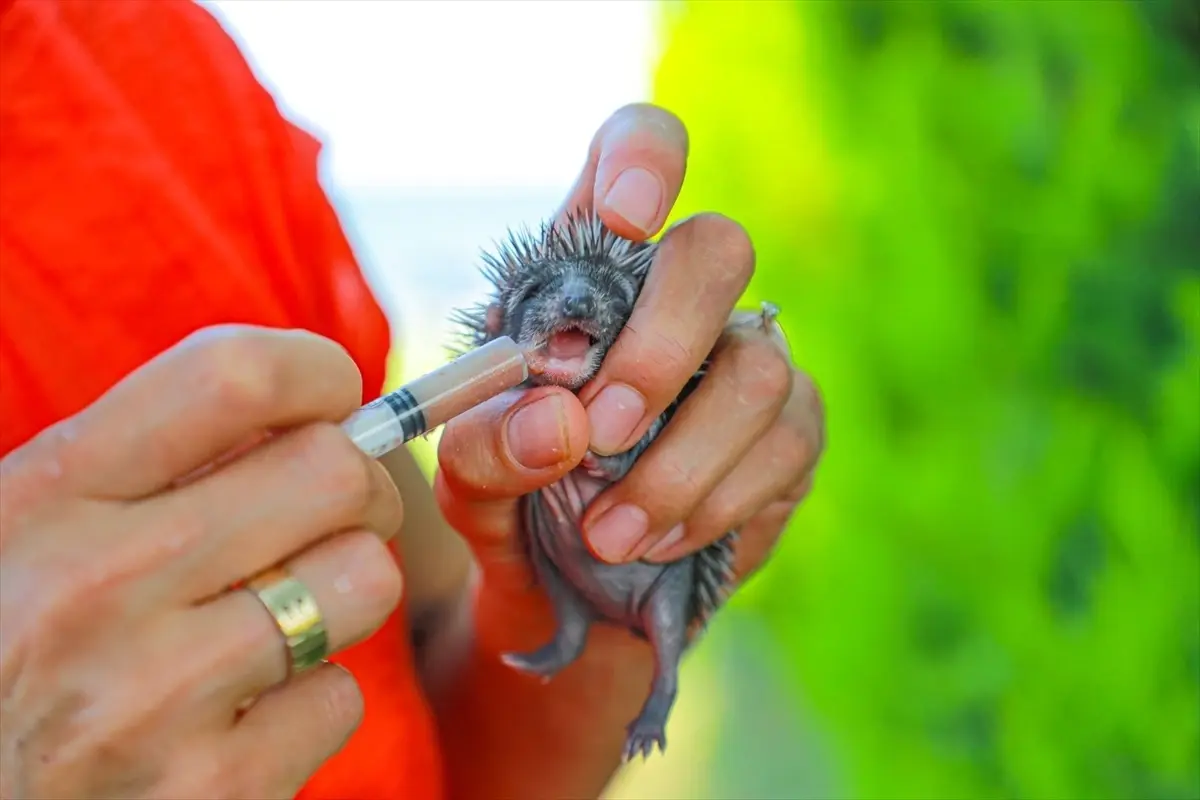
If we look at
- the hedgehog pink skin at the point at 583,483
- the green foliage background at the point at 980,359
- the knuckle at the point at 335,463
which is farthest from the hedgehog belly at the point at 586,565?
the green foliage background at the point at 980,359


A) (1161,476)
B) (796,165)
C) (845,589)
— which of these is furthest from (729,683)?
(796,165)

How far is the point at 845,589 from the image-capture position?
4.20 feet

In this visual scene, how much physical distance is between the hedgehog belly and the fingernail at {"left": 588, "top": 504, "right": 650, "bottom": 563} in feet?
0.14

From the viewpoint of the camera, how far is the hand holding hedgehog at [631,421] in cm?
68

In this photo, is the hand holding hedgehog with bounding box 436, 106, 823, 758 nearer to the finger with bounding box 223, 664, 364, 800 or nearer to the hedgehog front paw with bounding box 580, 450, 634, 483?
the hedgehog front paw with bounding box 580, 450, 634, 483

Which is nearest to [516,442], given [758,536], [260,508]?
[260,508]

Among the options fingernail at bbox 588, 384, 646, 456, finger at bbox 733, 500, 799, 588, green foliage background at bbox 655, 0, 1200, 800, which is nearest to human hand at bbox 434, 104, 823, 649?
fingernail at bbox 588, 384, 646, 456

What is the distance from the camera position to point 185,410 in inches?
16.8

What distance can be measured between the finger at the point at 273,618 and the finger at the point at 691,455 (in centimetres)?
27

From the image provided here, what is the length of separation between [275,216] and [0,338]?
0.80 ft

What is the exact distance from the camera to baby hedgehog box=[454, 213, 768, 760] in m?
0.70

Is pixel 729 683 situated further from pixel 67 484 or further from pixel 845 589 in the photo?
pixel 67 484

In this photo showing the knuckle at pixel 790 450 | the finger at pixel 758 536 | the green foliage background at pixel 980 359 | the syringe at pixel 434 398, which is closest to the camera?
the syringe at pixel 434 398

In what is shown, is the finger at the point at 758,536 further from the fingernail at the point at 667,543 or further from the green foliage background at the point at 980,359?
the green foliage background at the point at 980,359
